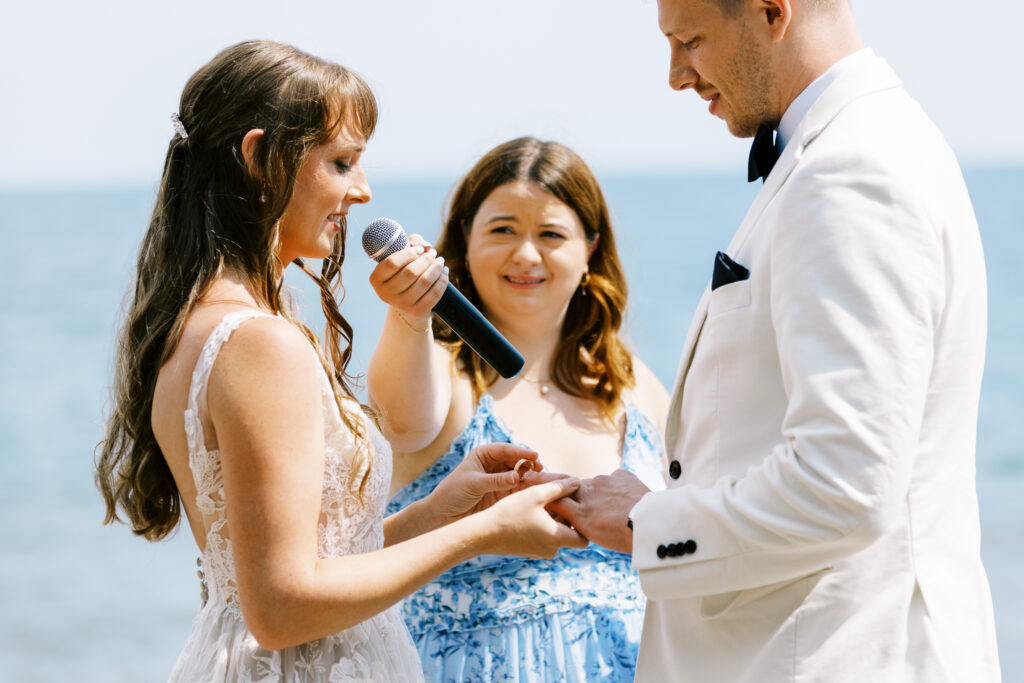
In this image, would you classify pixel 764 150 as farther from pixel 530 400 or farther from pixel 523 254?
pixel 530 400

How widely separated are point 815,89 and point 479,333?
93cm

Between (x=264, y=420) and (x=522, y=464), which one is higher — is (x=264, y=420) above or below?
above

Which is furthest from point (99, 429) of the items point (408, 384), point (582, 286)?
point (408, 384)

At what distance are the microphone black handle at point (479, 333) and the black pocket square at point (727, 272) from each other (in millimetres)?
621

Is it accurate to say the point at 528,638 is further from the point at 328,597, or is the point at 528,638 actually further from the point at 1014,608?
the point at 1014,608

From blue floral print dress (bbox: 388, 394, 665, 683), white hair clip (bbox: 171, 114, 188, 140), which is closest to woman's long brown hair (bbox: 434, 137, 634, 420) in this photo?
blue floral print dress (bbox: 388, 394, 665, 683)

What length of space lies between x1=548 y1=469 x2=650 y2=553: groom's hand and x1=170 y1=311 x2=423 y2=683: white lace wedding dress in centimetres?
41

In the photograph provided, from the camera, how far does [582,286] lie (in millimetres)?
3883

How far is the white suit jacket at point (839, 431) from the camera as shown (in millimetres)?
1791

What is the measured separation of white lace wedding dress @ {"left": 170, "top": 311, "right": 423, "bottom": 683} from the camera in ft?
6.72

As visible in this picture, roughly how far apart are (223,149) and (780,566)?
51.1 inches

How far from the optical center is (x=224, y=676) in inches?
84.0

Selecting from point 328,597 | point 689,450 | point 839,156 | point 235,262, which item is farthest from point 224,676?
point 839,156

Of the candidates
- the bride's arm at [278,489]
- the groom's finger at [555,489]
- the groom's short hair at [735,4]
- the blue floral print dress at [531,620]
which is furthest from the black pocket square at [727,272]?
the blue floral print dress at [531,620]
